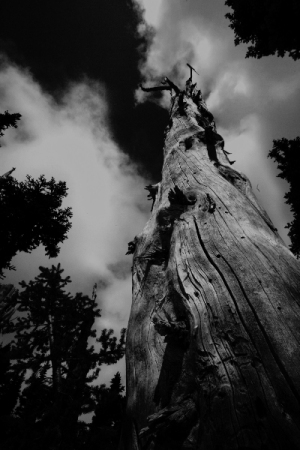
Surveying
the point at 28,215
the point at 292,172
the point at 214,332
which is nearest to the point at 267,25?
the point at 292,172

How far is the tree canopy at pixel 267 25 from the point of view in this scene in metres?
5.39

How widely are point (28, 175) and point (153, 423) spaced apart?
10.6 meters

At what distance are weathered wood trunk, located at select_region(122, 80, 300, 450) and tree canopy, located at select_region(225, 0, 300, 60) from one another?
569 centimetres

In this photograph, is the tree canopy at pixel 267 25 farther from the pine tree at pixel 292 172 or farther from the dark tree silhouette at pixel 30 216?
the dark tree silhouette at pixel 30 216

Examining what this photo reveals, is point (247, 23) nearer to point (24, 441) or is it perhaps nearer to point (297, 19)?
point (297, 19)

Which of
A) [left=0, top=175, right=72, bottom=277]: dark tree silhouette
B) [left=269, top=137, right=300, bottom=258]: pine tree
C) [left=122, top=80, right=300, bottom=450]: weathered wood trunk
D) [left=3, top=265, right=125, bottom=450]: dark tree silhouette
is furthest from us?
[left=0, top=175, right=72, bottom=277]: dark tree silhouette

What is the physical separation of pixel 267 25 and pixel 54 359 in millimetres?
9725

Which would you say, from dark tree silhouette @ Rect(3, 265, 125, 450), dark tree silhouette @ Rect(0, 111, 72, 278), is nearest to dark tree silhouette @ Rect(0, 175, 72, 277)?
dark tree silhouette @ Rect(0, 111, 72, 278)

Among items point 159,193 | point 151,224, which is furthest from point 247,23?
point 151,224

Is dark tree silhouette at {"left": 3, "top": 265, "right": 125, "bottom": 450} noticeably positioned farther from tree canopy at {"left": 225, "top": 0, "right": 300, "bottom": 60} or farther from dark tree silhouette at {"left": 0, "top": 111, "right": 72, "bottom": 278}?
tree canopy at {"left": 225, "top": 0, "right": 300, "bottom": 60}

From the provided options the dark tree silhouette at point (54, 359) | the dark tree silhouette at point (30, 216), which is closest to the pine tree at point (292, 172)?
the dark tree silhouette at point (54, 359)

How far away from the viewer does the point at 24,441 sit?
178 inches

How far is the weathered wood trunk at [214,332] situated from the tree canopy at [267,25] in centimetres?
569

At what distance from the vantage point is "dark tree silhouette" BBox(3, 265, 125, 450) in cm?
494
